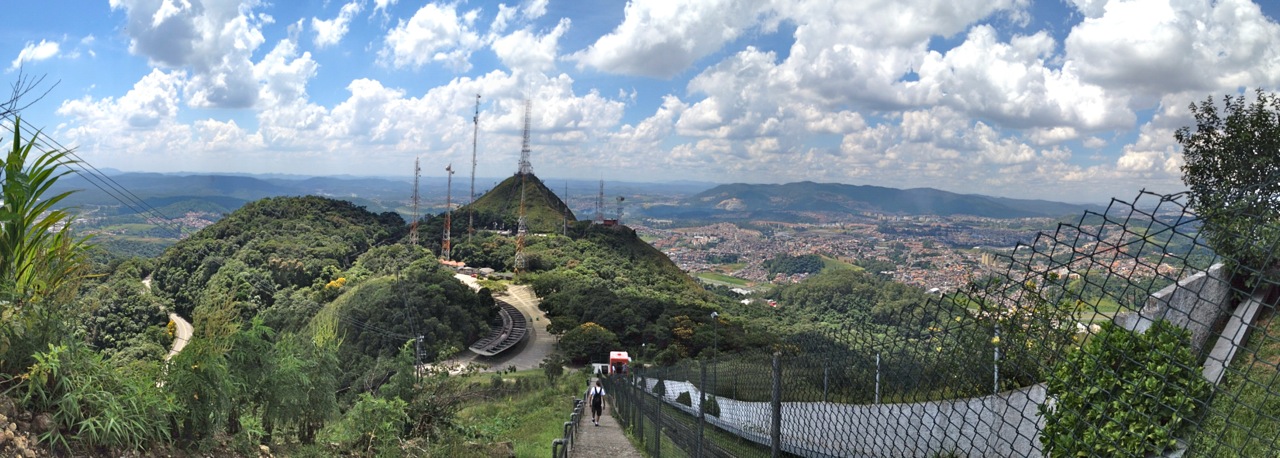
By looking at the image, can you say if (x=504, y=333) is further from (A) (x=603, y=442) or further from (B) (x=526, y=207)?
(B) (x=526, y=207)

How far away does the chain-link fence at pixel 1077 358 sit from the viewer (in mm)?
1645

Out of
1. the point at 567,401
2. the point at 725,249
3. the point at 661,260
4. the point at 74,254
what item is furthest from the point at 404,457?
the point at 725,249

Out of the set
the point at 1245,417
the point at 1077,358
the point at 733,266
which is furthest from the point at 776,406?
the point at 733,266

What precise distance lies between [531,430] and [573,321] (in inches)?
1641

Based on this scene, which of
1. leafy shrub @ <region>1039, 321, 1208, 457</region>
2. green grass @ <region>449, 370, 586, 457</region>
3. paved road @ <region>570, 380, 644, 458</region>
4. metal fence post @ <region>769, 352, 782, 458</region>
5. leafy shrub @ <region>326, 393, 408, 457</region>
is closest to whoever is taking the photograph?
leafy shrub @ <region>1039, 321, 1208, 457</region>

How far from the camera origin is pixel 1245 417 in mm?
3260

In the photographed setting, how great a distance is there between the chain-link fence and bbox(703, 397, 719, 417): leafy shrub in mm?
603

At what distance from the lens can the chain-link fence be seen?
1.64 meters

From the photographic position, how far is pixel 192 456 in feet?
11.7

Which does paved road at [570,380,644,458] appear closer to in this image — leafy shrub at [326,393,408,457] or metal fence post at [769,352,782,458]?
leafy shrub at [326,393,408,457]

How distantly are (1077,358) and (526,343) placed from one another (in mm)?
51609

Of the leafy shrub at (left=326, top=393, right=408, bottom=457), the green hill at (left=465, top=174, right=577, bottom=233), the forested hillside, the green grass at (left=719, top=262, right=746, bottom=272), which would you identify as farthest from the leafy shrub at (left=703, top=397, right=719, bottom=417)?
the green grass at (left=719, top=262, right=746, bottom=272)

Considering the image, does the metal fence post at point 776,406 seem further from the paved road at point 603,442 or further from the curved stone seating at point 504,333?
the curved stone seating at point 504,333

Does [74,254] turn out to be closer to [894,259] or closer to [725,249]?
[894,259]
